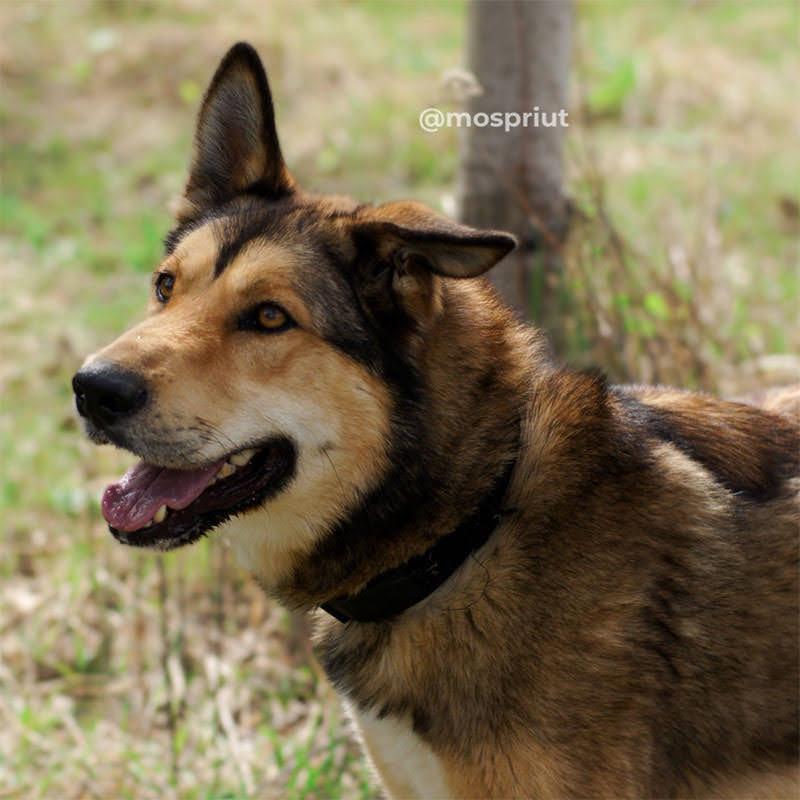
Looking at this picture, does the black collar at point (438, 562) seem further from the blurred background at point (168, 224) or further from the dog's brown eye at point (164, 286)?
the blurred background at point (168, 224)

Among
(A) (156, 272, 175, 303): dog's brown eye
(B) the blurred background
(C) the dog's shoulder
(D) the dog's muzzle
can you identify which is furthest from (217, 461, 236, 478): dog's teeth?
(B) the blurred background

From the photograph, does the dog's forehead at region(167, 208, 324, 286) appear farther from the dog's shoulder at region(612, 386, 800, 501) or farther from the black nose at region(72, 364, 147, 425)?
the dog's shoulder at region(612, 386, 800, 501)

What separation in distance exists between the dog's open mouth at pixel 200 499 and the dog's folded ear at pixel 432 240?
0.51m

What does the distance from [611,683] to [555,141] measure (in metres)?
2.52

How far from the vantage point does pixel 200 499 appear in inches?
110

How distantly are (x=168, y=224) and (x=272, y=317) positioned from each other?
497 cm

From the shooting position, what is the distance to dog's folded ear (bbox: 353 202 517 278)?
8.02ft

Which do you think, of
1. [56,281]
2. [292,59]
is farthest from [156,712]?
[292,59]

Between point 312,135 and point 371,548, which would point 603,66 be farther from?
point 371,548

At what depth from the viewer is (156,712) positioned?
13.4ft

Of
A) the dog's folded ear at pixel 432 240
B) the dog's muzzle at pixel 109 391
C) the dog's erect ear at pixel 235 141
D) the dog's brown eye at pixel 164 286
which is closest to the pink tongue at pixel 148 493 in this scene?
the dog's muzzle at pixel 109 391

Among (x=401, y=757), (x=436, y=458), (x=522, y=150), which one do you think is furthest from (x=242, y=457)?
(x=522, y=150)

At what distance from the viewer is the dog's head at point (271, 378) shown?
268 cm

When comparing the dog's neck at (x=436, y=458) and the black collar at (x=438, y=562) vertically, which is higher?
the dog's neck at (x=436, y=458)
